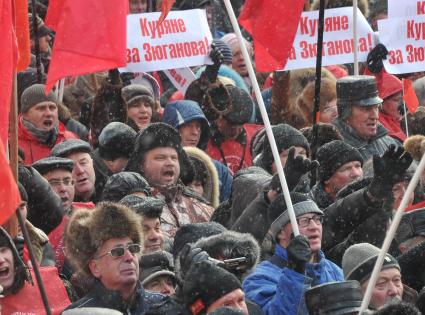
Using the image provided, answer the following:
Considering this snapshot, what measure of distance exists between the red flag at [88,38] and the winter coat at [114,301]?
42.4 inches

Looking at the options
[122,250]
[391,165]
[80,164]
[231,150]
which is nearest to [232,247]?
[122,250]

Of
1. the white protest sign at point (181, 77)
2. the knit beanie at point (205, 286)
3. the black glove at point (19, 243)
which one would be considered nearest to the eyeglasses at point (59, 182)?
the black glove at point (19, 243)

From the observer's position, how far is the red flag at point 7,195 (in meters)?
7.58

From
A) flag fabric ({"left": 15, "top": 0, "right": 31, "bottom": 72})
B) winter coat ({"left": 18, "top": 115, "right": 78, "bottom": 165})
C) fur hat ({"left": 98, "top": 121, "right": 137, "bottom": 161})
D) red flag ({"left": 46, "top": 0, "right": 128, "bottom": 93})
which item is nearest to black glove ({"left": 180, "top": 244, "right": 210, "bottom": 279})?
red flag ({"left": 46, "top": 0, "right": 128, "bottom": 93})

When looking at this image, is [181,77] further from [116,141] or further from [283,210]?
[283,210]

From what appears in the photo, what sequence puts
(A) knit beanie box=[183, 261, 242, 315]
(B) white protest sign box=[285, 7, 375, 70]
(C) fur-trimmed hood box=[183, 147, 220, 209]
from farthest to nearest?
(B) white protest sign box=[285, 7, 375, 70]
(C) fur-trimmed hood box=[183, 147, 220, 209]
(A) knit beanie box=[183, 261, 242, 315]

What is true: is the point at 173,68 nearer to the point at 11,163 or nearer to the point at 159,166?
the point at 159,166

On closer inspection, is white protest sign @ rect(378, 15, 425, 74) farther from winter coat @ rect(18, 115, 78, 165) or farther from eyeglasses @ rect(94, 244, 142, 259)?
eyeglasses @ rect(94, 244, 142, 259)

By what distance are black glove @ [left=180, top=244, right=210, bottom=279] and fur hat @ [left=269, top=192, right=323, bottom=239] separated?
800 mm

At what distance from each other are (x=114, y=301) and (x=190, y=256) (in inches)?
17.1

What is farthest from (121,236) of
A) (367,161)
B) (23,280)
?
(367,161)

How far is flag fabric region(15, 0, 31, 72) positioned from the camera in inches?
378

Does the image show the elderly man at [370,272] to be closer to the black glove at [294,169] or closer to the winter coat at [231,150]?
the black glove at [294,169]

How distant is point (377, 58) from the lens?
13.5m
